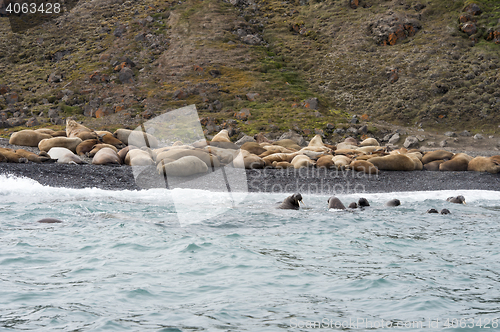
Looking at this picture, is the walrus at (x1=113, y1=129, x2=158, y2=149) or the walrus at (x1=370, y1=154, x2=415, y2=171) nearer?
the walrus at (x1=370, y1=154, x2=415, y2=171)

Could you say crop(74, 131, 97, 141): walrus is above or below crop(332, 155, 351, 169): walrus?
above

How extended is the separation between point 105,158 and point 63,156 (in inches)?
63.5

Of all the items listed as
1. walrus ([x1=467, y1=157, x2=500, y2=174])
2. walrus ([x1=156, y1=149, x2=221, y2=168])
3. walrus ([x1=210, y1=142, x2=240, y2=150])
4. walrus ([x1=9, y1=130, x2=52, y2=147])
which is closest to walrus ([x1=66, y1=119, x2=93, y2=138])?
walrus ([x1=9, y1=130, x2=52, y2=147])

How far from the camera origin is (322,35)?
161 feet

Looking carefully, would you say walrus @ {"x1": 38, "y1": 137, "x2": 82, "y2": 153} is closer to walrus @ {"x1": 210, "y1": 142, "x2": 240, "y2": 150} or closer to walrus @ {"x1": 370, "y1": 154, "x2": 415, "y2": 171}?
walrus @ {"x1": 210, "y1": 142, "x2": 240, "y2": 150}

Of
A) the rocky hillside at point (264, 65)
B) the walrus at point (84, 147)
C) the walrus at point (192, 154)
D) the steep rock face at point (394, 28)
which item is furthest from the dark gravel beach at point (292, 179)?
the steep rock face at point (394, 28)

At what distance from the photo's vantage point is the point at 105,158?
16922 mm

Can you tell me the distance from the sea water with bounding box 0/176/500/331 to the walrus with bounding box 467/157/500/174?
7.54 meters

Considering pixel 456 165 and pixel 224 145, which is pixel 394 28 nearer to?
pixel 456 165

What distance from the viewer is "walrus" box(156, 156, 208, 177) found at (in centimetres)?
1531

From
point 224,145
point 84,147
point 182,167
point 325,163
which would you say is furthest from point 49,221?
point 325,163

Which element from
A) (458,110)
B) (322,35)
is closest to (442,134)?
(458,110)

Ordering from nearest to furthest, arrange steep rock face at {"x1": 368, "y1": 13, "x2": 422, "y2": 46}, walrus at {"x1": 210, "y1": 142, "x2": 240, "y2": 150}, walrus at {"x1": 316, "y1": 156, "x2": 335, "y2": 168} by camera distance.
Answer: walrus at {"x1": 316, "y1": 156, "x2": 335, "y2": 168}, walrus at {"x1": 210, "y1": 142, "x2": 240, "y2": 150}, steep rock face at {"x1": 368, "y1": 13, "x2": 422, "y2": 46}

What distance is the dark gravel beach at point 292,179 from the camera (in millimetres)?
13688
